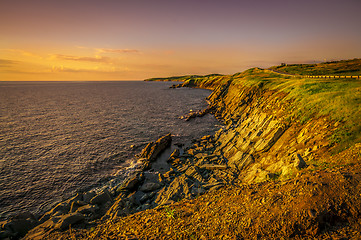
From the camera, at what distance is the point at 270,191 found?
32.6ft

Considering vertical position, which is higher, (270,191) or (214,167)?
(270,191)

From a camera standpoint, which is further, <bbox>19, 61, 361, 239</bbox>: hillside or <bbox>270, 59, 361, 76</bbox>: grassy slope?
<bbox>270, 59, 361, 76</bbox>: grassy slope

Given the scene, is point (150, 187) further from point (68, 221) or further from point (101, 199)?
point (68, 221)

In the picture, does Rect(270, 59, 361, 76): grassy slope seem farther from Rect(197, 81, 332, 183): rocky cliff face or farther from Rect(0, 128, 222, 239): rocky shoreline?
Rect(0, 128, 222, 239): rocky shoreline

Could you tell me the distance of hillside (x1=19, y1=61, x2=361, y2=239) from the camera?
7656mm

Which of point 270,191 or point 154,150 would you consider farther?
point 154,150

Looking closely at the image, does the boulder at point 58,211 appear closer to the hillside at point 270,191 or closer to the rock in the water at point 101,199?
the hillside at point 270,191

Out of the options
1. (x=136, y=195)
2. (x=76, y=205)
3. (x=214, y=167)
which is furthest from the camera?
(x=214, y=167)

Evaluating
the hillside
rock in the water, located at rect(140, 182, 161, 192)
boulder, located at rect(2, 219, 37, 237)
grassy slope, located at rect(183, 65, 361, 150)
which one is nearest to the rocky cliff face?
the hillside

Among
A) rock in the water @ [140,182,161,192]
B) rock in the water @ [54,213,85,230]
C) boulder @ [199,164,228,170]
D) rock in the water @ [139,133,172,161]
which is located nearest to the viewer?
rock in the water @ [54,213,85,230]

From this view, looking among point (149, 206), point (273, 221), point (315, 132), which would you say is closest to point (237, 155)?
point (315, 132)

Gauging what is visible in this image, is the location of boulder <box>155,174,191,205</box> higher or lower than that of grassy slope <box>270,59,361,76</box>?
lower

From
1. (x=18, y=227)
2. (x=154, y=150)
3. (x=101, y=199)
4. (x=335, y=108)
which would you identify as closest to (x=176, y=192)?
(x=101, y=199)

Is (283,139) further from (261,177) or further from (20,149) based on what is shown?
(20,149)
